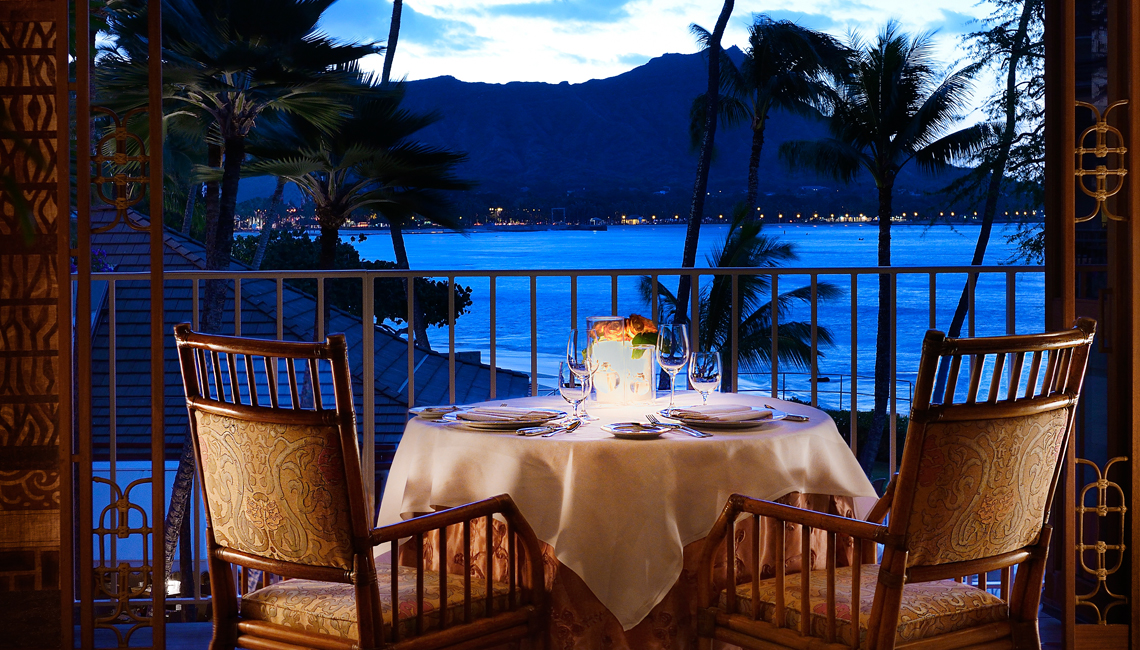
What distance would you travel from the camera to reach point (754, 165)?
853 inches

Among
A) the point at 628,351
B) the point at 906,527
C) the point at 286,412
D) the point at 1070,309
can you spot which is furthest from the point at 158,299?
the point at 1070,309

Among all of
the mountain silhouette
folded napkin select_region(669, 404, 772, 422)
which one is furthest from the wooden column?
the mountain silhouette

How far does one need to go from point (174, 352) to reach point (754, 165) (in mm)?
12775

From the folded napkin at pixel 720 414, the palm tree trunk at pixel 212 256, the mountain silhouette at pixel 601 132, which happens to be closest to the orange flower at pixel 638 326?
the folded napkin at pixel 720 414

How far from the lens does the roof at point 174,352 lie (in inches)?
591

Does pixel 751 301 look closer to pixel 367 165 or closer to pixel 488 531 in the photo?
pixel 367 165


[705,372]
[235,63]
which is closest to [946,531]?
[705,372]

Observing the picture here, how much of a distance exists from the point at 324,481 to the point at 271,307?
16.1 meters

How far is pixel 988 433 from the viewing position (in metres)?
1.81

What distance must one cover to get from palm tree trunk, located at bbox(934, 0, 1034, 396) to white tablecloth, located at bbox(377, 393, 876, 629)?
1485 centimetres

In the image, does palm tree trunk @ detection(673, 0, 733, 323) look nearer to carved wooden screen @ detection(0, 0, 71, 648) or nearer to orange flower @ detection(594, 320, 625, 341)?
orange flower @ detection(594, 320, 625, 341)

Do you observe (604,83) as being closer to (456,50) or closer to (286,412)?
(456,50)

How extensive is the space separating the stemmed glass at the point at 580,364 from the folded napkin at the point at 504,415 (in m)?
0.09

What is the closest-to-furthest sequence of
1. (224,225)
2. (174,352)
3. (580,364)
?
(580,364)
(224,225)
(174,352)
